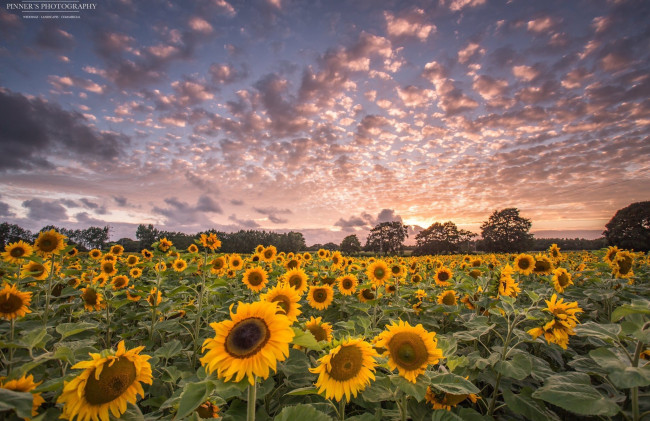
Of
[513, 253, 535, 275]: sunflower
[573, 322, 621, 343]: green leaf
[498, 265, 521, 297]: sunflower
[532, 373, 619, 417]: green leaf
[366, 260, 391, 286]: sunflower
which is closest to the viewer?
[532, 373, 619, 417]: green leaf

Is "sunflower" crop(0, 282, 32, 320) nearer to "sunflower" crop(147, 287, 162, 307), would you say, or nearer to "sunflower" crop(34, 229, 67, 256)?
"sunflower" crop(34, 229, 67, 256)

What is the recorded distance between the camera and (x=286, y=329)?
201cm

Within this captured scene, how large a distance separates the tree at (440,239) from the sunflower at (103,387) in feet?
232

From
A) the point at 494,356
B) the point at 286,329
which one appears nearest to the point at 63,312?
the point at 286,329

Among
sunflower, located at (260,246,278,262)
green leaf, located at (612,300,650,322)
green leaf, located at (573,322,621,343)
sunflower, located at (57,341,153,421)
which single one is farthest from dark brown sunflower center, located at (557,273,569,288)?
sunflower, located at (260,246,278,262)

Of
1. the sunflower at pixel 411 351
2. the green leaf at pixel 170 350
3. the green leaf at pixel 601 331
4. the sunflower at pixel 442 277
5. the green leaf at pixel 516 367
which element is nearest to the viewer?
the sunflower at pixel 411 351

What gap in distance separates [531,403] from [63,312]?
958 cm

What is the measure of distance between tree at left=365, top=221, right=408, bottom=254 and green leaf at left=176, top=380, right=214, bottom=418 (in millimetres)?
80441

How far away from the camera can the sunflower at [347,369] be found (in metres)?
2.26

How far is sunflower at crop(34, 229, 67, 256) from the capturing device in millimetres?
5344

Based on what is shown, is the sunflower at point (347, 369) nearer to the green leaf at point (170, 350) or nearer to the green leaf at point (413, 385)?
the green leaf at point (413, 385)

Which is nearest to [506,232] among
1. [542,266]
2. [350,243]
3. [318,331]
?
[350,243]

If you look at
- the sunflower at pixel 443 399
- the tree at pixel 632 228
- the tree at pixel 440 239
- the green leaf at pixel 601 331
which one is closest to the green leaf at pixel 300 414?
the sunflower at pixel 443 399

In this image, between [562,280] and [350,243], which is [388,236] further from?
[562,280]
